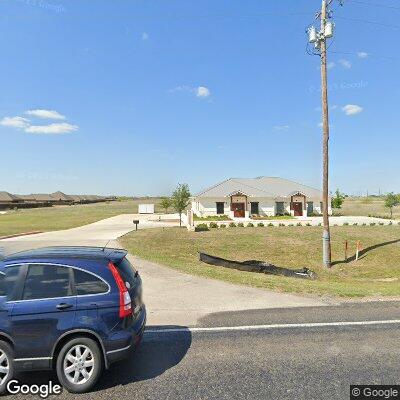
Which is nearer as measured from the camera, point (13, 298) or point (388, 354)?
point (13, 298)

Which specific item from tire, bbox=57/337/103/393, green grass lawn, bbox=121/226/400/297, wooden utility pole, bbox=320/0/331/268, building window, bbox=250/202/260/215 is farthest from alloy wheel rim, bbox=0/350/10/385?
building window, bbox=250/202/260/215

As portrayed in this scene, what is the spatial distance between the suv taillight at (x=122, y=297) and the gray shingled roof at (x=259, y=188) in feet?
128

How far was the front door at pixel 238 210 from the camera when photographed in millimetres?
43000

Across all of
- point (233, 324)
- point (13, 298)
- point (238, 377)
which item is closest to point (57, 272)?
point (13, 298)

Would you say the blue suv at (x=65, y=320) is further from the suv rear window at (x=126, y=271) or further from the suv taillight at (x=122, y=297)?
the suv rear window at (x=126, y=271)

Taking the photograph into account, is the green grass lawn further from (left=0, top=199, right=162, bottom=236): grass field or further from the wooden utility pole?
(left=0, top=199, right=162, bottom=236): grass field

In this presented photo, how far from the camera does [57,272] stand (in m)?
4.72

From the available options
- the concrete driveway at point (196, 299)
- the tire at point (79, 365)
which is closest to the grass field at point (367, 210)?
the concrete driveway at point (196, 299)

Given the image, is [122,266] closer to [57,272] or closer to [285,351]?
[57,272]

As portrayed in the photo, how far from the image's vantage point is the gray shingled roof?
4472 centimetres

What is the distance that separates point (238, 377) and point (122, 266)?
2327 millimetres

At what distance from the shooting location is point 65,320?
4422 millimetres

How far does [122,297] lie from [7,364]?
1.72 m

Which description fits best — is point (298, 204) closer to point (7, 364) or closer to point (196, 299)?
point (196, 299)
